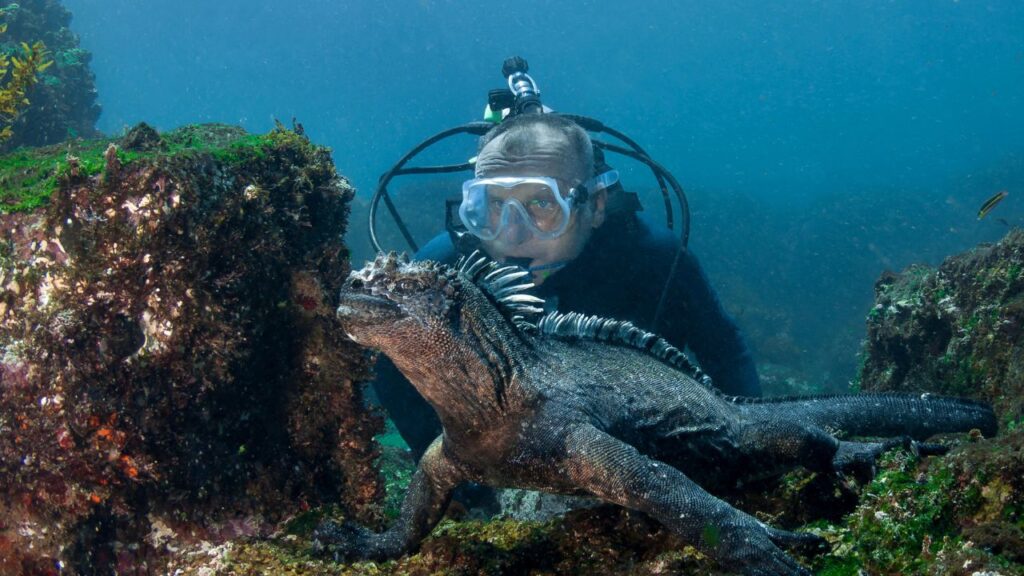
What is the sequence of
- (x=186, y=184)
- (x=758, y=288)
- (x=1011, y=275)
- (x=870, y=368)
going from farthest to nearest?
(x=758, y=288) → (x=870, y=368) → (x=1011, y=275) → (x=186, y=184)

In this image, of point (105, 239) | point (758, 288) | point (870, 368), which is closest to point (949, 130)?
point (758, 288)

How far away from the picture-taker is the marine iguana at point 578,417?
2498 millimetres

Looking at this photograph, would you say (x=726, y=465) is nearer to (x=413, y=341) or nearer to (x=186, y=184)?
(x=413, y=341)

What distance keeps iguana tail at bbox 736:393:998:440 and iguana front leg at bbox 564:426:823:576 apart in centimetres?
134

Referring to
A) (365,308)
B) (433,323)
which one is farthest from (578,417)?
(365,308)

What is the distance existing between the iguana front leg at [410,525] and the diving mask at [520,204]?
3.30 meters

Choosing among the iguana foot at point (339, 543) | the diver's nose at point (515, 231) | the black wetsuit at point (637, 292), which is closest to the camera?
the iguana foot at point (339, 543)

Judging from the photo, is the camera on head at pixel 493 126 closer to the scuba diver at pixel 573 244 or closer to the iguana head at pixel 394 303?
the scuba diver at pixel 573 244

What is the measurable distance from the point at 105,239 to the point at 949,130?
122 metres

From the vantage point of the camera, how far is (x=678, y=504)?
A: 248 centimetres

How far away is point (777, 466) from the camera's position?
10.8 ft

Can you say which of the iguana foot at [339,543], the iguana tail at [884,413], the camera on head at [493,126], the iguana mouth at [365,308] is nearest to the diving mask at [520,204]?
the camera on head at [493,126]

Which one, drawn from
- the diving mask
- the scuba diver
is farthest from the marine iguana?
the diving mask

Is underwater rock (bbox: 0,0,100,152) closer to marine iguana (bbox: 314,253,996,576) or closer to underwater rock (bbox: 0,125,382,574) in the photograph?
underwater rock (bbox: 0,125,382,574)
